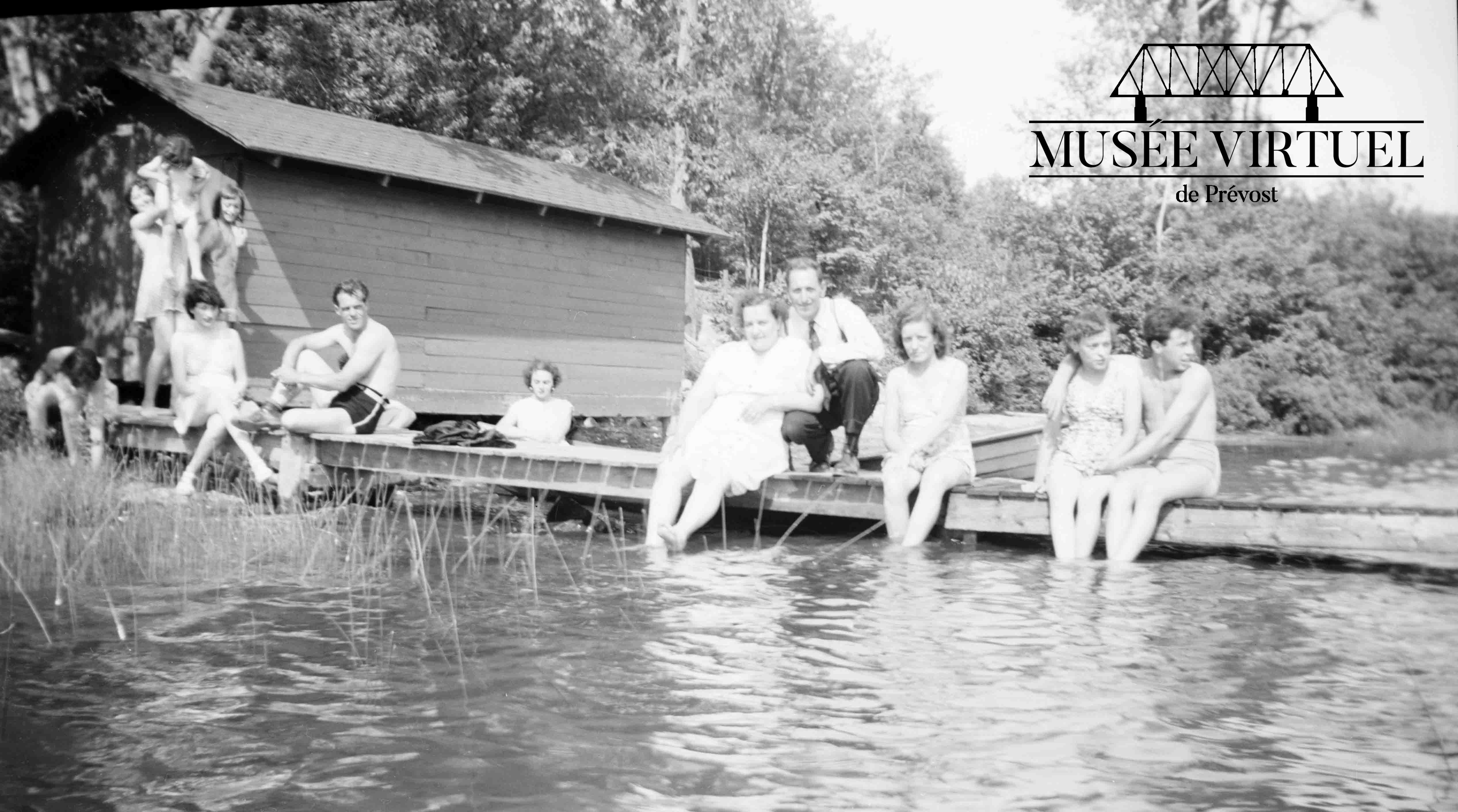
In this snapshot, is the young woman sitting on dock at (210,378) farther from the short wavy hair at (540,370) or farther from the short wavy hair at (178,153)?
the short wavy hair at (178,153)

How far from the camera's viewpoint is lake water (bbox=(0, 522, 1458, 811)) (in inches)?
112

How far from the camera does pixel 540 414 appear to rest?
8.37 m

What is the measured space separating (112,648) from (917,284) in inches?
729

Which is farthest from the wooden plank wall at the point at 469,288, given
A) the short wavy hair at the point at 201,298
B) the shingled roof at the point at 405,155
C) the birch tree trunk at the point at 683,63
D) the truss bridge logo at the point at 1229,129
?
the birch tree trunk at the point at 683,63

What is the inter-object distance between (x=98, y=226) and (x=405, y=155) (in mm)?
2948

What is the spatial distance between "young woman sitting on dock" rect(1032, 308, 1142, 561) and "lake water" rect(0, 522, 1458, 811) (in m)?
0.63

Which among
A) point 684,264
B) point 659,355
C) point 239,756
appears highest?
point 684,264

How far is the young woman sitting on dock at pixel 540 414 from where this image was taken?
8.27 meters

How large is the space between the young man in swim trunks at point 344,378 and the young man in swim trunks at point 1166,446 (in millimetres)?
4324

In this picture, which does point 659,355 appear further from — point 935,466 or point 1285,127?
point 935,466

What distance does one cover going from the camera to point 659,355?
47.4 feet

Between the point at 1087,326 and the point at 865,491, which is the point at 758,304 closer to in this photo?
the point at 865,491

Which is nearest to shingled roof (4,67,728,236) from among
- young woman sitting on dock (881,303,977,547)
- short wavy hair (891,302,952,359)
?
short wavy hair (891,302,952,359)

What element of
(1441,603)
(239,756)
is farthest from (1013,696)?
(1441,603)
